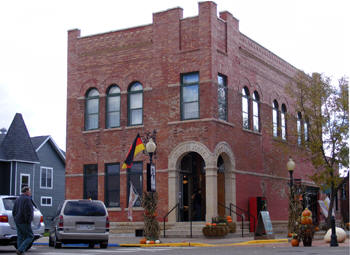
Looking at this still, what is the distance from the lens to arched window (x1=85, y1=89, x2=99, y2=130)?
1204 inches

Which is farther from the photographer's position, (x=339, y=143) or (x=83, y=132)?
(x=83, y=132)

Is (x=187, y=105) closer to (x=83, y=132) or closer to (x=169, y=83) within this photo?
(x=169, y=83)

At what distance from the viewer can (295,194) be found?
23797mm

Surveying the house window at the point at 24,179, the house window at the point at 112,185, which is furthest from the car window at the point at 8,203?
the house window at the point at 24,179

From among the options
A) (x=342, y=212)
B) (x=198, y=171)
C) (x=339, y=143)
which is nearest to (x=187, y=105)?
(x=198, y=171)

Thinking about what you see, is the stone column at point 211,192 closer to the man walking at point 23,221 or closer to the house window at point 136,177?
the house window at point 136,177

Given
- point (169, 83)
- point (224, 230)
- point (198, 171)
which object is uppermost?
point (169, 83)

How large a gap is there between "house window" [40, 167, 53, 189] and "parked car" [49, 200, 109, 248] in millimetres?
29169

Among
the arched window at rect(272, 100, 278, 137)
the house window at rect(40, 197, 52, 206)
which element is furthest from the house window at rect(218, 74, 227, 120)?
the house window at rect(40, 197, 52, 206)

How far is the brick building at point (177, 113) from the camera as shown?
27.3 m

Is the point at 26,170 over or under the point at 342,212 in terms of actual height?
over

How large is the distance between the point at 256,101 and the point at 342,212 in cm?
1369

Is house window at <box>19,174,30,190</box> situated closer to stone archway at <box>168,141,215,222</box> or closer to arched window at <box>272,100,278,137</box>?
stone archway at <box>168,141,215,222</box>

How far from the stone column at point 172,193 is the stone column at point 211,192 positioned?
5.14 feet
